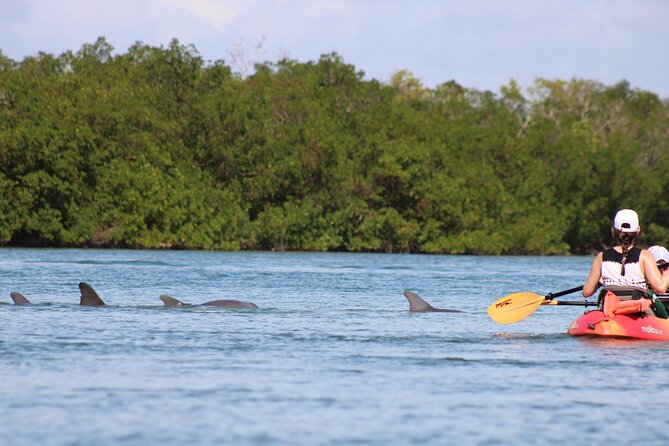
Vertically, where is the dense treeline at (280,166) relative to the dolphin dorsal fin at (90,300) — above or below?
above

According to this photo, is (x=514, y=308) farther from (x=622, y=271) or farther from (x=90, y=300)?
(x=90, y=300)

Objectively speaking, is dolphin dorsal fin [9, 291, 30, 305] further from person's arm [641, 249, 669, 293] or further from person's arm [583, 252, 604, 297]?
person's arm [641, 249, 669, 293]

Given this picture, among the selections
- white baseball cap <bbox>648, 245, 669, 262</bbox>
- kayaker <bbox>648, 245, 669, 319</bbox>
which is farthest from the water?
white baseball cap <bbox>648, 245, 669, 262</bbox>

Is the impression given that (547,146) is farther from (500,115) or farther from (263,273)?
(263,273)

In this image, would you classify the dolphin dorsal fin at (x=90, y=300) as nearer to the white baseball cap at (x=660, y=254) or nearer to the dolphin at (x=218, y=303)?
the dolphin at (x=218, y=303)

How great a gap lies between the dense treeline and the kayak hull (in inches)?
2050

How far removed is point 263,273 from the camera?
4759cm

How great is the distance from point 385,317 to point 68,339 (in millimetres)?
8156

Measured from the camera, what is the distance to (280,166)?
8281cm

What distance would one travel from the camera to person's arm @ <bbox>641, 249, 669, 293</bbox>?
19.7m

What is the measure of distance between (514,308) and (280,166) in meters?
60.1

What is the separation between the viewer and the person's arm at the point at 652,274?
19688 mm

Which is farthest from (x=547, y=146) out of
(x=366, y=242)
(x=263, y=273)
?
(x=263, y=273)

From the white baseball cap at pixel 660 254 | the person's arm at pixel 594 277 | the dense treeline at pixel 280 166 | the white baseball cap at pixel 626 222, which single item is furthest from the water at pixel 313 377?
the dense treeline at pixel 280 166
